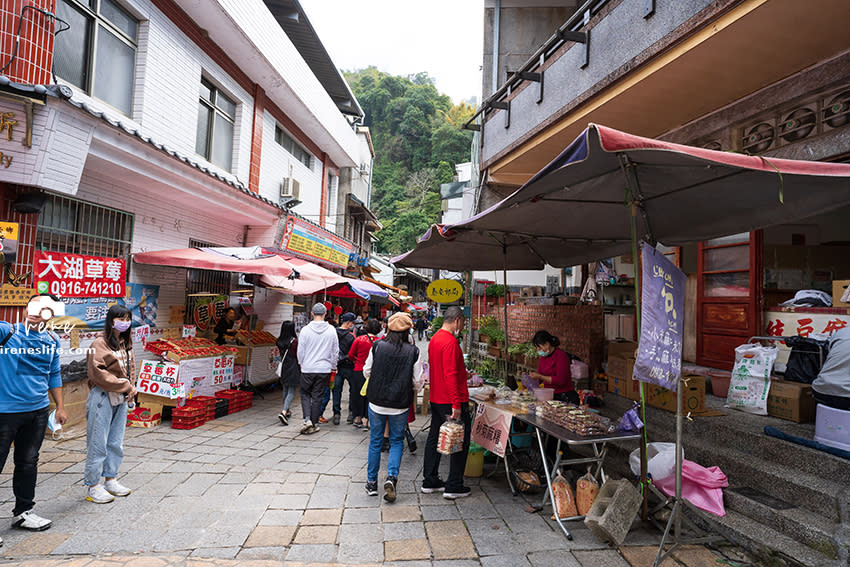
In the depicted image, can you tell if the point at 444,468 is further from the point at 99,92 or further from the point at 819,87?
the point at 99,92

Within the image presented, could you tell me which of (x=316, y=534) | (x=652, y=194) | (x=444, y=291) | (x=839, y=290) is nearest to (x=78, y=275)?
(x=316, y=534)

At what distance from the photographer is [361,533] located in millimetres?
3879

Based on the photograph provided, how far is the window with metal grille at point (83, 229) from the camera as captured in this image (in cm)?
615

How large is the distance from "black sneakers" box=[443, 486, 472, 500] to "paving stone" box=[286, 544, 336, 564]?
1374 mm

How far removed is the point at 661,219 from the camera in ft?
15.2

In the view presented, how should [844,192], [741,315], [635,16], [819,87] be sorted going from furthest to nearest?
[741,315], [635,16], [819,87], [844,192]

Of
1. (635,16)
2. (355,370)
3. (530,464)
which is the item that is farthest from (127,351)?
(635,16)

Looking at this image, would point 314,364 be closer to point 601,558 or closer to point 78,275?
point 78,275

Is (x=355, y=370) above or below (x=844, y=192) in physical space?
below

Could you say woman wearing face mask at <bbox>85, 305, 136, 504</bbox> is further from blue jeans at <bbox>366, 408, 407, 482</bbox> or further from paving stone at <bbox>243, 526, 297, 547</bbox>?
blue jeans at <bbox>366, 408, 407, 482</bbox>

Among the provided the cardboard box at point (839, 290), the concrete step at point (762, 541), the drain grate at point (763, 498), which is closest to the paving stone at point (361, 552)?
the concrete step at point (762, 541)

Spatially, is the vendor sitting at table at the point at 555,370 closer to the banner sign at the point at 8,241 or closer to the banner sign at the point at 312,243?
the banner sign at the point at 8,241

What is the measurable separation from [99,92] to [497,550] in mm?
8543

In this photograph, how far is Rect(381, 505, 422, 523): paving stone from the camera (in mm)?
4168
